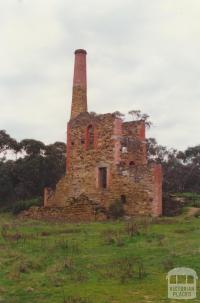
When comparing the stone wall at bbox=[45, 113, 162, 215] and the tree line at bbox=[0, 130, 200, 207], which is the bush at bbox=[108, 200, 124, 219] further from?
the tree line at bbox=[0, 130, 200, 207]

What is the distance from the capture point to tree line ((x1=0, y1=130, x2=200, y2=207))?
40750mm

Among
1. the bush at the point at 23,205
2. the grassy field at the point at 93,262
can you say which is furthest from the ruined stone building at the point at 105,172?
the grassy field at the point at 93,262

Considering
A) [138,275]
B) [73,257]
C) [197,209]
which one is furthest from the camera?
[197,209]

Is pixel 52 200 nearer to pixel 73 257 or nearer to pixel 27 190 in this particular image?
pixel 27 190

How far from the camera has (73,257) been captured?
1396 centimetres

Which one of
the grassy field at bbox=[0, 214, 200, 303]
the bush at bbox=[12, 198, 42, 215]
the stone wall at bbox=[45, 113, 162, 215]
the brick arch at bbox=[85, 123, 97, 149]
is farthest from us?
the bush at bbox=[12, 198, 42, 215]

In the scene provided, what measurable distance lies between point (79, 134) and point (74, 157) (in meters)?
1.43

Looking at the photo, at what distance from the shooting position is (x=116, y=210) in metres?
26.3

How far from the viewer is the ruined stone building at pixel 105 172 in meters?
26.4

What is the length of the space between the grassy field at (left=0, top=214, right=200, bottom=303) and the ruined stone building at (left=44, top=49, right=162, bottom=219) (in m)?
6.11

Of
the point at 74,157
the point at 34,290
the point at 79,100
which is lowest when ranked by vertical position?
the point at 34,290

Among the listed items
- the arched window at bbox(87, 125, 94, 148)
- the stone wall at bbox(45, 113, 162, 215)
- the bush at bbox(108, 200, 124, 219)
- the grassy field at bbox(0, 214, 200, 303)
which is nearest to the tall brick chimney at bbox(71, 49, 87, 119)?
the stone wall at bbox(45, 113, 162, 215)

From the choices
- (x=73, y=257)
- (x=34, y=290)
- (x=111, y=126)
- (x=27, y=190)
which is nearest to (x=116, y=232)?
(x=73, y=257)

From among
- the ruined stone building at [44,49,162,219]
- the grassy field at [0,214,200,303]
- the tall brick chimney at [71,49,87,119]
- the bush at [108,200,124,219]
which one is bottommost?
the grassy field at [0,214,200,303]
